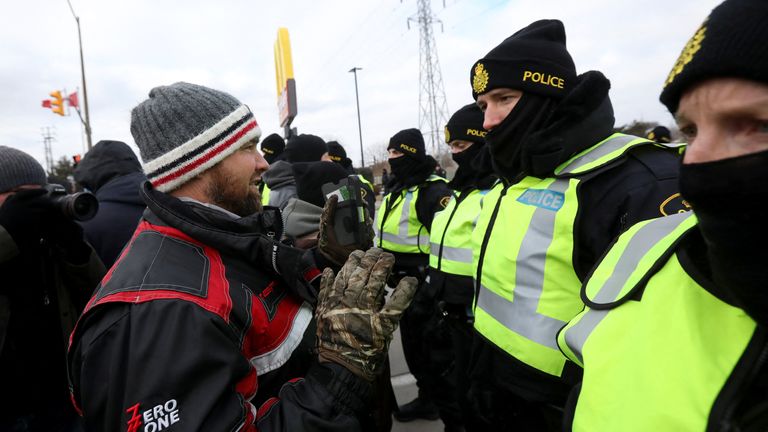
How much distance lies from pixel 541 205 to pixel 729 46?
0.99 m

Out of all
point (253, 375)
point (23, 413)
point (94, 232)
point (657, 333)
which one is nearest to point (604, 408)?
point (657, 333)

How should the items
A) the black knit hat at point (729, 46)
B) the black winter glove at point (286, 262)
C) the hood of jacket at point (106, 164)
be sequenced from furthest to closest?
1. the hood of jacket at point (106, 164)
2. the black winter glove at point (286, 262)
3. the black knit hat at point (729, 46)

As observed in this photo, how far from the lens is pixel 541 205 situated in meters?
1.64

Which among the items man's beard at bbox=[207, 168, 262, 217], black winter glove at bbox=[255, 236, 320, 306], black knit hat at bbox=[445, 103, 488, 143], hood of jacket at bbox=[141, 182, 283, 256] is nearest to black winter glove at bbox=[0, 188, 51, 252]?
hood of jacket at bbox=[141, 182, 283, 256]

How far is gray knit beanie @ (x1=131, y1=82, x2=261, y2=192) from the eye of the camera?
4.77ft

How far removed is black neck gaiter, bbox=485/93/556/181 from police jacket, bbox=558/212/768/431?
3.05ft

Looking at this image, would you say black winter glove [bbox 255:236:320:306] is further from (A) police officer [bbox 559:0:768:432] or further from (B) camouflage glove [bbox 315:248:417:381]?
(A) police officer [bbox 559:0:768:432]

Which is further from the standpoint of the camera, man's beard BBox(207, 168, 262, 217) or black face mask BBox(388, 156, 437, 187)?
black face mask BBox(388, 156, 437, 187)

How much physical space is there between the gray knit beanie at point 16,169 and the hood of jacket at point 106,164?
0.58 metres

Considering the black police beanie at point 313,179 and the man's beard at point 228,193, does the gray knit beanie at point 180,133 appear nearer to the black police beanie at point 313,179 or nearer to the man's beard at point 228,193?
the man's beard at point 228,193

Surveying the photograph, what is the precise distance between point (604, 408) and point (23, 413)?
244 cm

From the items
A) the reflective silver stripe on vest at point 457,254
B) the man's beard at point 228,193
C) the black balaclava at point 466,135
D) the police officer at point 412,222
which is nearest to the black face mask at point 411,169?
the police officer at point 412,222

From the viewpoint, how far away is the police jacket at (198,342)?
984 mm

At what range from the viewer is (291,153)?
409 centimetres
